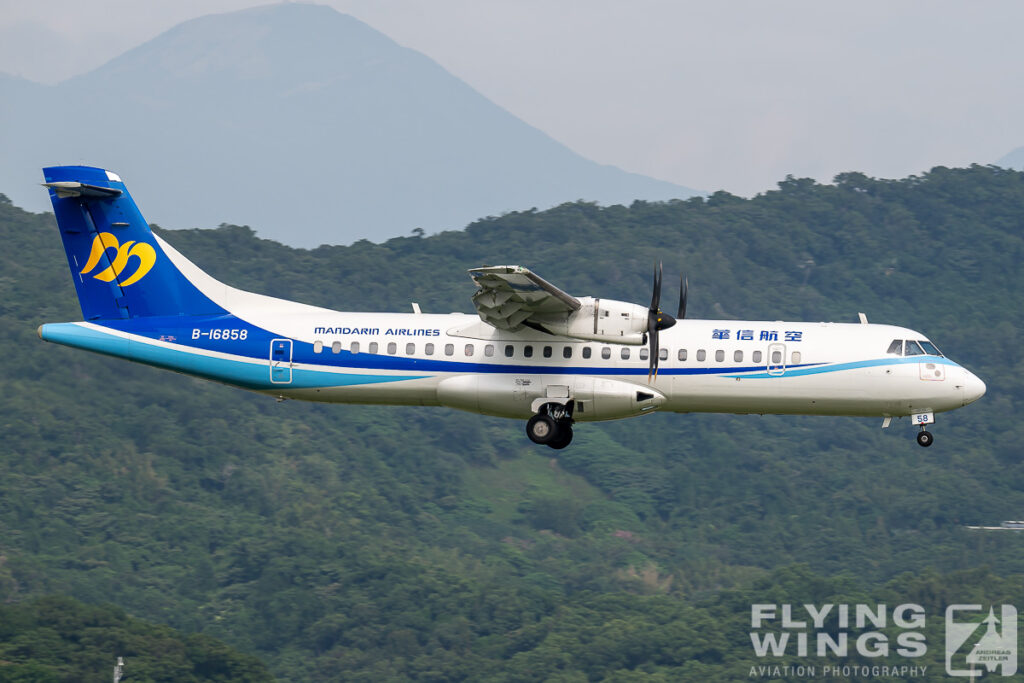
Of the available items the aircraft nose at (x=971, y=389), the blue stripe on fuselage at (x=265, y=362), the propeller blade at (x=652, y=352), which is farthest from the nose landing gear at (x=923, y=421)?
the propeller blade at (x=652, y=352)

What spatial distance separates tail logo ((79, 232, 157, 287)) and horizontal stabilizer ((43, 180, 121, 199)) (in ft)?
2.99

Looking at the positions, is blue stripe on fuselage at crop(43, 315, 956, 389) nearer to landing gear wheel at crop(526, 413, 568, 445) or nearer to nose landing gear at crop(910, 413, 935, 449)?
landing gear wheel at crop(526, 413, 568, 445)

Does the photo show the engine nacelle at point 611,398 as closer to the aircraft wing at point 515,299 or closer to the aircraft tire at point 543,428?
the aircraft tire at point 543,428

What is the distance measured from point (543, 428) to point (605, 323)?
2841mm

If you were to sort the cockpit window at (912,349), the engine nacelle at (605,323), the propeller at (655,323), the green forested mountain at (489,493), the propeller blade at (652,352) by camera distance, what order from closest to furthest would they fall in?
1. the engine nacelle at (605,323)
2. the propeller at (655,323)
3. the propeller blade at (652,352)
4. the cockpit window at (912,349)
5. the green forested mountain at (489,493)

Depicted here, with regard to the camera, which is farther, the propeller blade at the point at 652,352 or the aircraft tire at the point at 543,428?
the aircraft tire at the point at 543,428

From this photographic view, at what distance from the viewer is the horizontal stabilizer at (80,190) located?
105ft

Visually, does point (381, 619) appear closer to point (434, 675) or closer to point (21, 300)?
point (434, 675)

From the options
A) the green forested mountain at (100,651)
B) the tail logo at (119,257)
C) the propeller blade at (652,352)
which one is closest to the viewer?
the propeller blade at (652,352)

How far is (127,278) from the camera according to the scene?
32219 mm

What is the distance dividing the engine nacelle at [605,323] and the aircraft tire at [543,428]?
78.4 inches

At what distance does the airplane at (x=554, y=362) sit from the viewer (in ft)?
98.2

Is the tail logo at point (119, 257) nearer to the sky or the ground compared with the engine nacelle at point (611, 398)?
nearer to the sky

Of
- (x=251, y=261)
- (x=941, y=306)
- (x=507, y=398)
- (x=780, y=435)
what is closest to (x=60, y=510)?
(x=251, y=261)
